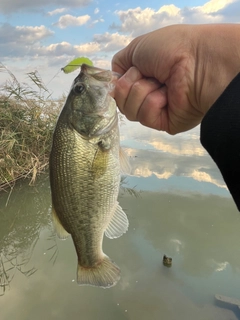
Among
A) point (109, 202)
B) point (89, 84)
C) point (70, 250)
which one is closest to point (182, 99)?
point (89, 84)

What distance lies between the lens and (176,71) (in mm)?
1826

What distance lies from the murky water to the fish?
2611 millimetres

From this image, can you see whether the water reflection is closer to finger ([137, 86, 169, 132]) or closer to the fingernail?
finger ([137, 86, 169, 132])

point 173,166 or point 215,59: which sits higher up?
point 215,59

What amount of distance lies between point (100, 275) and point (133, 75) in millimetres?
1242

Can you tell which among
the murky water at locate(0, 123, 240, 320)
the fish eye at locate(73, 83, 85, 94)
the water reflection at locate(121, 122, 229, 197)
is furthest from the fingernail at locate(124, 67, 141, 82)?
the water reflection at locate(121, 122, 229, 197)

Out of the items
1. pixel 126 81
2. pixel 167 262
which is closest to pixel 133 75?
pixel 126 81

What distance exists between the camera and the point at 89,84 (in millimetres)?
1807

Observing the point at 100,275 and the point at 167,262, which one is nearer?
the point at 100,275

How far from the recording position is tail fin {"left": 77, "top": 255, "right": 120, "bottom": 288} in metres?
1.85

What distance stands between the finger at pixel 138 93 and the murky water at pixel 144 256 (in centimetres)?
302

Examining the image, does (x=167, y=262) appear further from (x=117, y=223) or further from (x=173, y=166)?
(x=173, y=166)

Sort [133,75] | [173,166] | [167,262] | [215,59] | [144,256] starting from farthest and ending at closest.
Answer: [173,166], [144,256], [167,262], [133,75], [215,59]

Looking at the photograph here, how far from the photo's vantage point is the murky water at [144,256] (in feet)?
13.4
